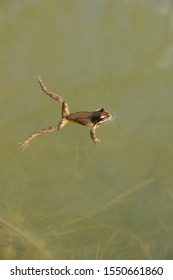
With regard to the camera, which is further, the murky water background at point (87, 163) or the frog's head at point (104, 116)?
the murky water background at point (87, 163)

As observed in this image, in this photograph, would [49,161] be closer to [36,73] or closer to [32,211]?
[32,211]

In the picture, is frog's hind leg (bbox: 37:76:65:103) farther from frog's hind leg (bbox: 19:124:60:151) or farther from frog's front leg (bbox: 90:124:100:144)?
frog's front leg (bbox: 90:124:100:144)

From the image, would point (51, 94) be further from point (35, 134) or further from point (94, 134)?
point (94, 134)

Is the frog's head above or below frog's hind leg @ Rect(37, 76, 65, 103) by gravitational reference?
below

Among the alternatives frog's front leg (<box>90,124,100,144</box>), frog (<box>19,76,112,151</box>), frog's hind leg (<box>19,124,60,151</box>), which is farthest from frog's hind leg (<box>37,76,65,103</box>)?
frog's front leg (<box>90,124,100,144</box>)

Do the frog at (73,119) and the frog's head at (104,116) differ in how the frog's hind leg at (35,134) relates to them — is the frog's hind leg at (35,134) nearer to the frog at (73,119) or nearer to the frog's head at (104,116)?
the frog at (73,119)

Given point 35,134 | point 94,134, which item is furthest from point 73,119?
point 35,134

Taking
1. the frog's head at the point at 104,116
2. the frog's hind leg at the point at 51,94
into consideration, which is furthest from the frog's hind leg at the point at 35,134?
the frog's head at the point at 104,116
